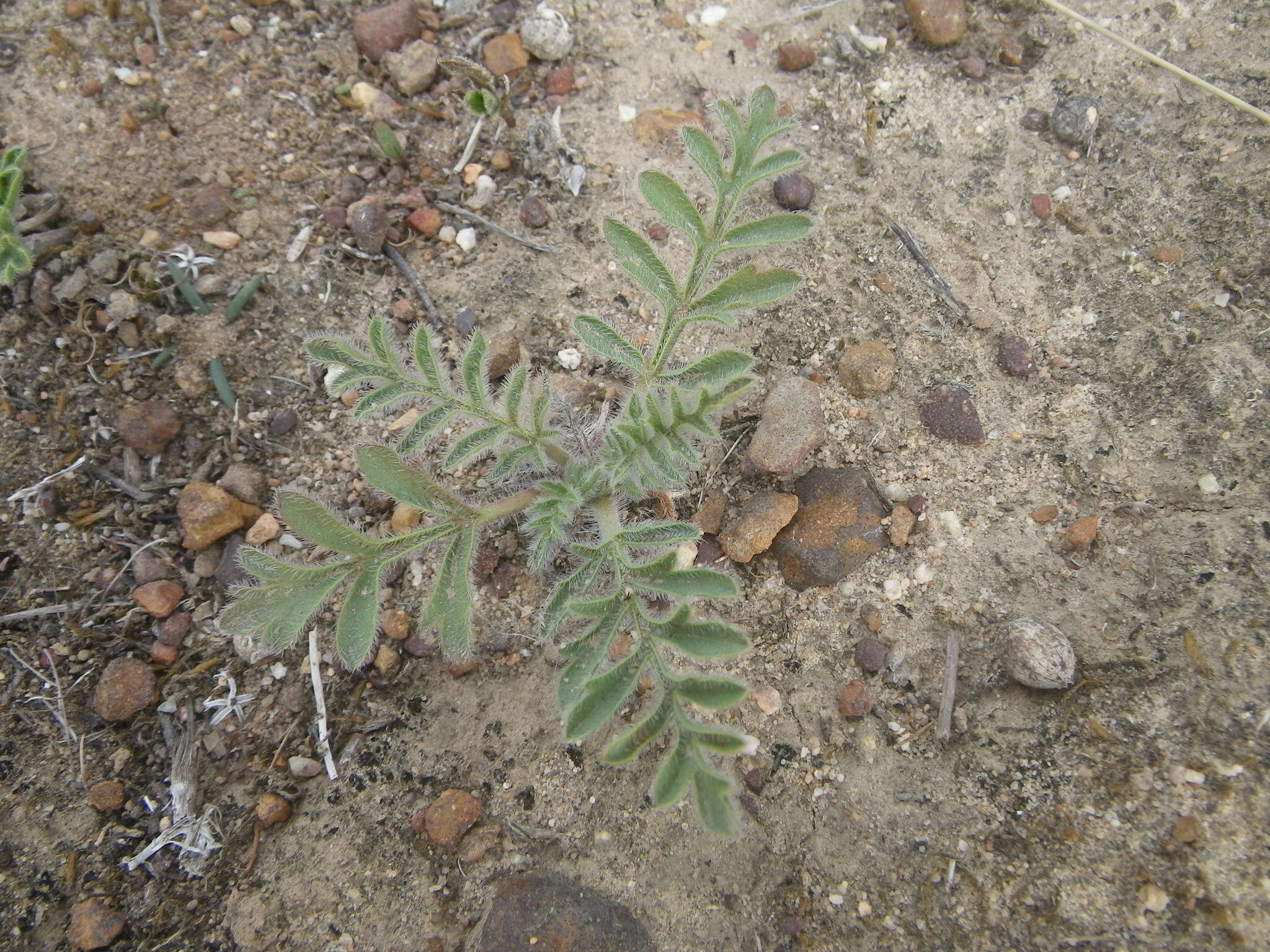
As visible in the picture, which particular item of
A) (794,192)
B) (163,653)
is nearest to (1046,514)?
(794,192)

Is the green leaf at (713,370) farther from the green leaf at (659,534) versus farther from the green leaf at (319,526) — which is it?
the green leaf at (319,526)

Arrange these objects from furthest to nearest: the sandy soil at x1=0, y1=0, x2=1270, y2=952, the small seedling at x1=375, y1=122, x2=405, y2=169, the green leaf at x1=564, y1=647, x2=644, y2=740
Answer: the small seedling at x1=375, y1=122, x2=405, y2=169 → the sandy soil at x1=0, y1=0, x2=1270, y2=952 → the green leaf at x1=564, y1=647, x2=644, y2=740

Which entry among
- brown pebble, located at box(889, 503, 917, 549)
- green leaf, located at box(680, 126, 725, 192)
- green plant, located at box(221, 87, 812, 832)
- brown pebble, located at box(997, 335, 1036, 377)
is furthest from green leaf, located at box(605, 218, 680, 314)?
brown pebble, located at box(997, 335, 1036, 377)

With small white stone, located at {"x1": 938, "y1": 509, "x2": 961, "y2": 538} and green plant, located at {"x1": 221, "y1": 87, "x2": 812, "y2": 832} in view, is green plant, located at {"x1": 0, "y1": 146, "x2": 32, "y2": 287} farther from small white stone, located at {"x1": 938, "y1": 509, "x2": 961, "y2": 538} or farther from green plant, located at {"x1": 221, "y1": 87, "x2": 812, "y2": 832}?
small white stone, located at {"x1": 938, "y1": 509, "x2": 961, "y2": 538}

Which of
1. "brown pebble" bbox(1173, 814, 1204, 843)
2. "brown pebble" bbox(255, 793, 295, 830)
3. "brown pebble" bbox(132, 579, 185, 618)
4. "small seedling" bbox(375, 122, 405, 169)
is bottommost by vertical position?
"brown pebble" bbox(255, 793, 295, 830)

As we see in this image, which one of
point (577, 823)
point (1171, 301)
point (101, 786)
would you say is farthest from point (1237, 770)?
point (101, 786)

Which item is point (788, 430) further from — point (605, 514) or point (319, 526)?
point (319, 526)

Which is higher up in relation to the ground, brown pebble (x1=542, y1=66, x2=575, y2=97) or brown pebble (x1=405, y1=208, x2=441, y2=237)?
brown pebble (x1=542, y1=66, x2=575, y2=97)
